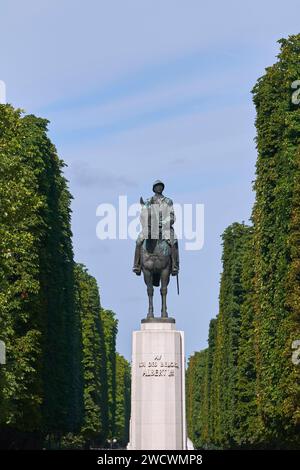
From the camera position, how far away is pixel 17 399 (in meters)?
57.0

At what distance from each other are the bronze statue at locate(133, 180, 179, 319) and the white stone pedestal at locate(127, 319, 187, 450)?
2.05 metres

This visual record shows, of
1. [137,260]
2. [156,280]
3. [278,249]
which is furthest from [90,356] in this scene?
[137,260]

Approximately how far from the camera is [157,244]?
42.9 m

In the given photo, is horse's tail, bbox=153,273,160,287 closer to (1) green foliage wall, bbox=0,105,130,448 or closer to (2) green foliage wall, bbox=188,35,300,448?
(1) green foliage wall, bbox=0,105,130,448

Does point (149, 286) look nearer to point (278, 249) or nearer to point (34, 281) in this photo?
point (278, 249)

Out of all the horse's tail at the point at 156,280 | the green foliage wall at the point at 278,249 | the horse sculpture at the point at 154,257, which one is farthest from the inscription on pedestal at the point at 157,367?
the green foliage wall at the point at 278,249

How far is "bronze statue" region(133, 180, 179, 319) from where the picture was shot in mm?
42875

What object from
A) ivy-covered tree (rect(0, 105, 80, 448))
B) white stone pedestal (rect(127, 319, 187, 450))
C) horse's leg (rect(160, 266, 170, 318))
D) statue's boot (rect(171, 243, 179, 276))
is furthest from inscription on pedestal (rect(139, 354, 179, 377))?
ivy-covered tree (rect(0, 105, 80, 448))

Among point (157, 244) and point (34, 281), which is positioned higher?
point (34, 281)

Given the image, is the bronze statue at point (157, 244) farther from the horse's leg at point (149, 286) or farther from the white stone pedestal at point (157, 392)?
the white stone pedestal at point (157, 392)

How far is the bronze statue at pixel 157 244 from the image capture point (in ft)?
141

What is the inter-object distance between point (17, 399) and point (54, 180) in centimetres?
1970

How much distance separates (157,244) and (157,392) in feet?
19.3
